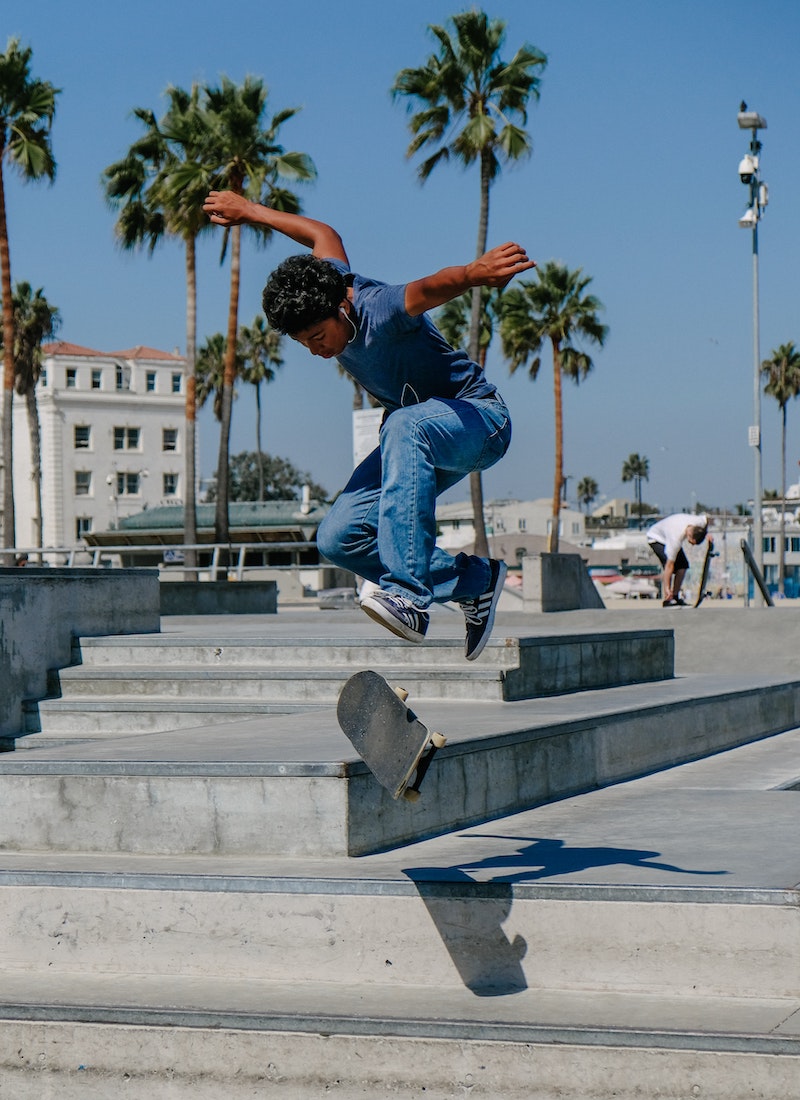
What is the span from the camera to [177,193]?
101 feet

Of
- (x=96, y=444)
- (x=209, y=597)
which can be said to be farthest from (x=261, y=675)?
(x=96, y=444)

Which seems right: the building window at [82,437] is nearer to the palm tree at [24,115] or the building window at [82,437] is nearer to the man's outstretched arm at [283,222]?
the palm tree at [24,115]

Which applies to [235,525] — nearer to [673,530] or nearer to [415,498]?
[673,530]

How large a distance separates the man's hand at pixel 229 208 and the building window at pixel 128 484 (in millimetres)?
81221

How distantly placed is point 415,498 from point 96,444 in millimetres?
83059

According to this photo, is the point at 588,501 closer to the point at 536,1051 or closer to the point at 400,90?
the point at 400,90

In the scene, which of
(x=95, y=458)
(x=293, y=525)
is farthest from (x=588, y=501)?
(x=293, y=525)

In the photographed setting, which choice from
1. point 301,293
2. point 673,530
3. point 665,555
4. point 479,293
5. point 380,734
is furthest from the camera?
point 479,293

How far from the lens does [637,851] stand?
4.12 meters

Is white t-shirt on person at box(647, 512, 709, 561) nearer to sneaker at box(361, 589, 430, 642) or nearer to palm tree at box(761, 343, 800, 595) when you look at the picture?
sneaker at box(361, 589, 430, 642)

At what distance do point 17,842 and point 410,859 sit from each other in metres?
1.46

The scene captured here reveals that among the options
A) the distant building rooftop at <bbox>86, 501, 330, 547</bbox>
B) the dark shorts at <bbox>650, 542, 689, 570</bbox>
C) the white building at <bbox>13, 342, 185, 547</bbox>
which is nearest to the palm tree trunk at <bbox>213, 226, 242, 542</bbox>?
the dark shorts at <bbox>650, 542, 689, 570</bbox>

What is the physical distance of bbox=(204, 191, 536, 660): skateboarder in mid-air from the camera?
385 centimetres

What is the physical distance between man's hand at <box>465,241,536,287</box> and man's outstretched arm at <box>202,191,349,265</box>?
75 centimetres
